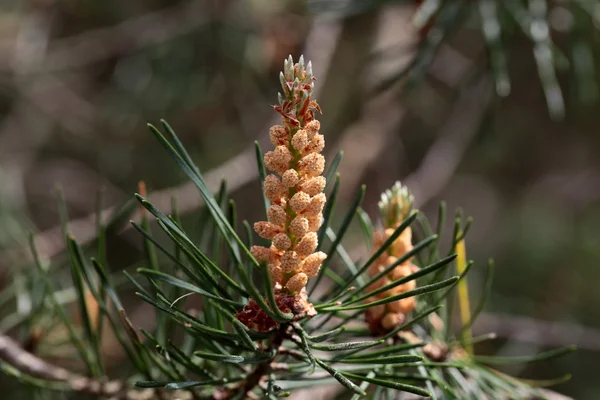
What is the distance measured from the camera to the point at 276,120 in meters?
1.25

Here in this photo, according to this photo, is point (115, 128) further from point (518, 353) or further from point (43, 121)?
point (518, 353)

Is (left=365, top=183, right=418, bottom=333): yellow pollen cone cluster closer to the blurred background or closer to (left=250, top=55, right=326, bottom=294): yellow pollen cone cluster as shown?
(left=250, top=55, right=326, bottom=294): yellow pollen cone cluster

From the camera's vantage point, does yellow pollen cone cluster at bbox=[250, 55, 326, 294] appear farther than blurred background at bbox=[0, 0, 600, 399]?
No

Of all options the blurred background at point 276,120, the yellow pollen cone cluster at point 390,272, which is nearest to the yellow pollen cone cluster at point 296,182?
the yellow pollen cone cluster at point 390,272

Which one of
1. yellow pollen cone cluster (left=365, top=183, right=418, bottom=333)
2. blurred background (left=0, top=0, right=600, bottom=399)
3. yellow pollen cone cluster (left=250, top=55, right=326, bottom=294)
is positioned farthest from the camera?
blurred background (left=0, top=0, right=600, bottom=399)

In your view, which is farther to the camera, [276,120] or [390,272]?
[276,120]

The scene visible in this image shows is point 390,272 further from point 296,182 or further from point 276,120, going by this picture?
point 276,120

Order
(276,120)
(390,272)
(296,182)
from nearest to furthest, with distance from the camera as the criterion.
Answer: (296,182) < (390,272) < (276,120)

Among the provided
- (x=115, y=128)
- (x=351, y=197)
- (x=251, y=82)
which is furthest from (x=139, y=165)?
(x=351, y=197)

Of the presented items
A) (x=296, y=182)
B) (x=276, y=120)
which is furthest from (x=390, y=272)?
(x=276, y=120)

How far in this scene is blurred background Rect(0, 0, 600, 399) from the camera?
4.22 ft

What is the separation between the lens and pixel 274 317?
39 cm

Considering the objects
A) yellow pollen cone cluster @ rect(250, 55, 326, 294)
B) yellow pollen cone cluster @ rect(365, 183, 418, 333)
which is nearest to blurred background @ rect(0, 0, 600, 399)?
yellow pollen cone cluster @ rect(365, 183, 418, 333)

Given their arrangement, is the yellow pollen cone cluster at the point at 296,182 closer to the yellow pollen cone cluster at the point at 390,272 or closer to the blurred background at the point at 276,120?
the yellow pollen cone cluster at the point at 390,272
